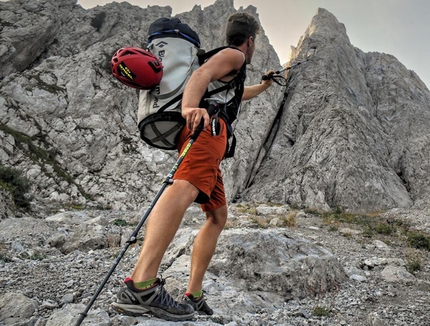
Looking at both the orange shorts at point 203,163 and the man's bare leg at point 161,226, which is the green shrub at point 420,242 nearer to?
the orange shorts at point 203,163

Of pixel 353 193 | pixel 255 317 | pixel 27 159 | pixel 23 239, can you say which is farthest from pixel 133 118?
pixel 255 317

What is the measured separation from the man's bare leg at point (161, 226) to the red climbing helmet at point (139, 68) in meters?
1.18

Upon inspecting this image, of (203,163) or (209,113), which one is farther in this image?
(209,113)

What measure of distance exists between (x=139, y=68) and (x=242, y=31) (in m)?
1.57

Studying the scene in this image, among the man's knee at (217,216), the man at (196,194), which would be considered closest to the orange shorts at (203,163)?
the man at (196,194)

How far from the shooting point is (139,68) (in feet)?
11.2

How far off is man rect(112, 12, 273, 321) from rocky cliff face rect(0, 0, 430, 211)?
27397mm

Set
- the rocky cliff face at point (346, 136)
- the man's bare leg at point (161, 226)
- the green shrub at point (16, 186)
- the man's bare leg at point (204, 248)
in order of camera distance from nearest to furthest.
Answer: the man's bare leg at point (161, 226), the man's bare leg at point (204, 248), the green shrub at point (16, 186), the rocky cliff face at point (346, 136)

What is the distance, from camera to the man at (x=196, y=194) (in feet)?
9.60

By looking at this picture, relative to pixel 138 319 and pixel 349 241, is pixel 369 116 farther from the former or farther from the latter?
pixel 138 319

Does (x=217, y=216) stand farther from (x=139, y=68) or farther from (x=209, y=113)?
(x=139, y=68)

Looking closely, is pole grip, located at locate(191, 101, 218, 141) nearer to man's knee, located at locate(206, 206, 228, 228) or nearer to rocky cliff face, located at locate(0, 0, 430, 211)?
man's knee, located at locate(206, 206, 228, 228)

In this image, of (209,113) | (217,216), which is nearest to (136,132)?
(217,216)

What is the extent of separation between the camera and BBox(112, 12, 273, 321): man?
2926 mm
